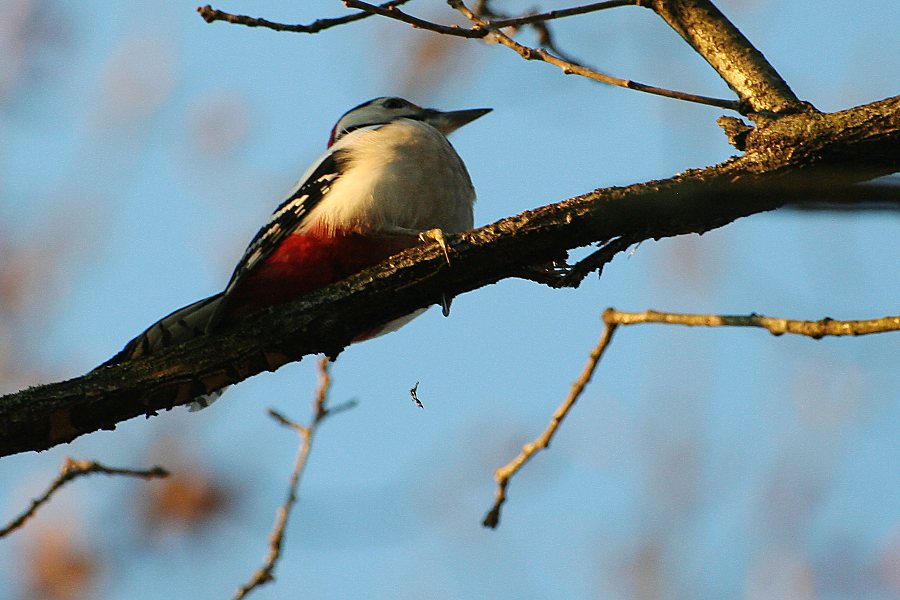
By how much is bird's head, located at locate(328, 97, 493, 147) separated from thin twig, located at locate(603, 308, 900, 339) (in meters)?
2.98

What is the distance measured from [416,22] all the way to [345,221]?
125 cm

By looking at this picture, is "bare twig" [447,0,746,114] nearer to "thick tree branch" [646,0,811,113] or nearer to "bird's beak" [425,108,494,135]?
"thick tree branch" [646,0,811,113]

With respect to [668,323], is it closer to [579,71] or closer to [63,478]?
[579,71]

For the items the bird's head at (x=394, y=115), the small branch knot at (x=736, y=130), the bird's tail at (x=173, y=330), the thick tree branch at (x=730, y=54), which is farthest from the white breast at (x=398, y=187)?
the small branch knot at (x=736, y=130)

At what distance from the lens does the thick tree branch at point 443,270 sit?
2783mm

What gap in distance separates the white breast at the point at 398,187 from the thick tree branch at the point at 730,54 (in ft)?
4.32

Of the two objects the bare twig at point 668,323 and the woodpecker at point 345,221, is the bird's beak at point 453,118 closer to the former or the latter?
the woodpecker at point 345,221

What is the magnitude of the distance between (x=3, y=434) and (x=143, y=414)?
1.36ft

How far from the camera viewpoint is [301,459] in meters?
3.92

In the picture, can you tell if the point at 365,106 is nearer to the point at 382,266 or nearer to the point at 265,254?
the point at 265,254

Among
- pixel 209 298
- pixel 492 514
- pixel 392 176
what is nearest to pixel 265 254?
pixel 209 298

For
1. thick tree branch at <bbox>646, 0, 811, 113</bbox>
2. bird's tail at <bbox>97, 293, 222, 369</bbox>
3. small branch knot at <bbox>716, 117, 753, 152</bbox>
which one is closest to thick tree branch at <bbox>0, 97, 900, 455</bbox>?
small branch knot at <bbox>716, 117, 753, 152</bbox>

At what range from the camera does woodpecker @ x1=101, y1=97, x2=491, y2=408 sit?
400 centimetres

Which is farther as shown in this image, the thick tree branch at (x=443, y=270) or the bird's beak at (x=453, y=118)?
the bird's beak at (x=453, y=118)
